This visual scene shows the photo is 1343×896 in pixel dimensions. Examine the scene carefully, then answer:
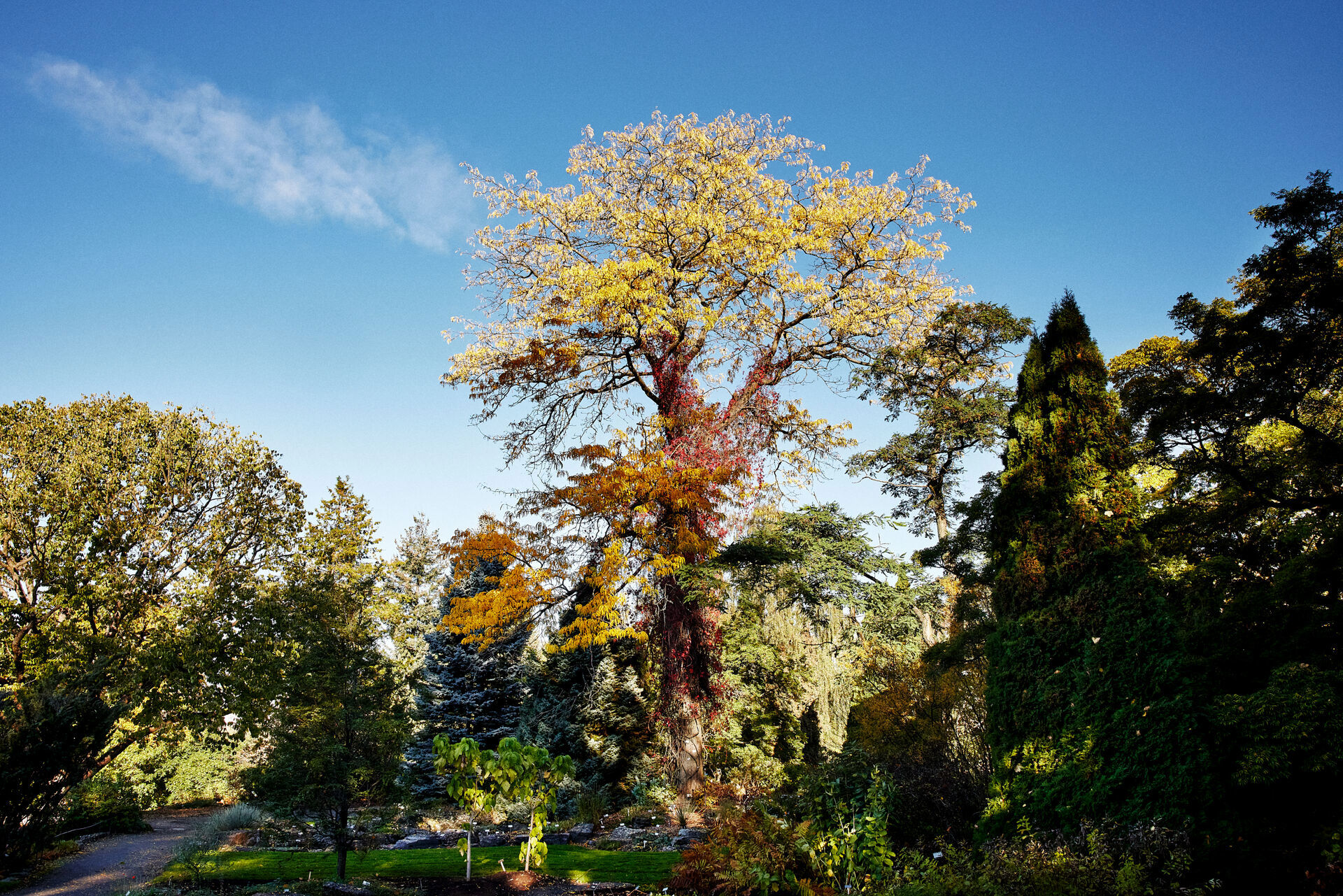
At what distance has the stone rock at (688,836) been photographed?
37.0 ft

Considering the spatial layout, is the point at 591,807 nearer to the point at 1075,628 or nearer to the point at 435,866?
the point at 435,866

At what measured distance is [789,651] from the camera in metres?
17.7

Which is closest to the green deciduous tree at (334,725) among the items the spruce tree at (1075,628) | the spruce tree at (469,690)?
the spruce tree at (1075,628)

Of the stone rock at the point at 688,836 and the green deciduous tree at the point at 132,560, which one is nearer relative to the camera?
the stone rock at the point at 688,836

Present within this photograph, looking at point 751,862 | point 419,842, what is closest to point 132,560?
point 419,842

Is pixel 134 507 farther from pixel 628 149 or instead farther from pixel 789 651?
pixel 789 651

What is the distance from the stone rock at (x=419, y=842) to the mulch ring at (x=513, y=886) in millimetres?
4391

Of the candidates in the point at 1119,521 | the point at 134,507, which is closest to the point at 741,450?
the point at 1119,521

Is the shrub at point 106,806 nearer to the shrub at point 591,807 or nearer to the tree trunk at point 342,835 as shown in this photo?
the tree trunk at point 342,835

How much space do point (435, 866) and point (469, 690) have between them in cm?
1048

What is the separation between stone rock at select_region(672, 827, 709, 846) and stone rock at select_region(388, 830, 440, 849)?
179 inches

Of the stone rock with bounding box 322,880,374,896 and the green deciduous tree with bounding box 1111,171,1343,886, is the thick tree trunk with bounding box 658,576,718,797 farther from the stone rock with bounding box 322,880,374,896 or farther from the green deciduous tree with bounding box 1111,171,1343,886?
the green deciduous tree with bounding box 1111,171,1343,886

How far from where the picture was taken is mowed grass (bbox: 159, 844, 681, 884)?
9297 mm

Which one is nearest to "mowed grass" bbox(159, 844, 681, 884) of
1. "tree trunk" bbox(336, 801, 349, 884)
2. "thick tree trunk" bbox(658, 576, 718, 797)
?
"tree trunk" bbox(336, 801, 349, 884)
